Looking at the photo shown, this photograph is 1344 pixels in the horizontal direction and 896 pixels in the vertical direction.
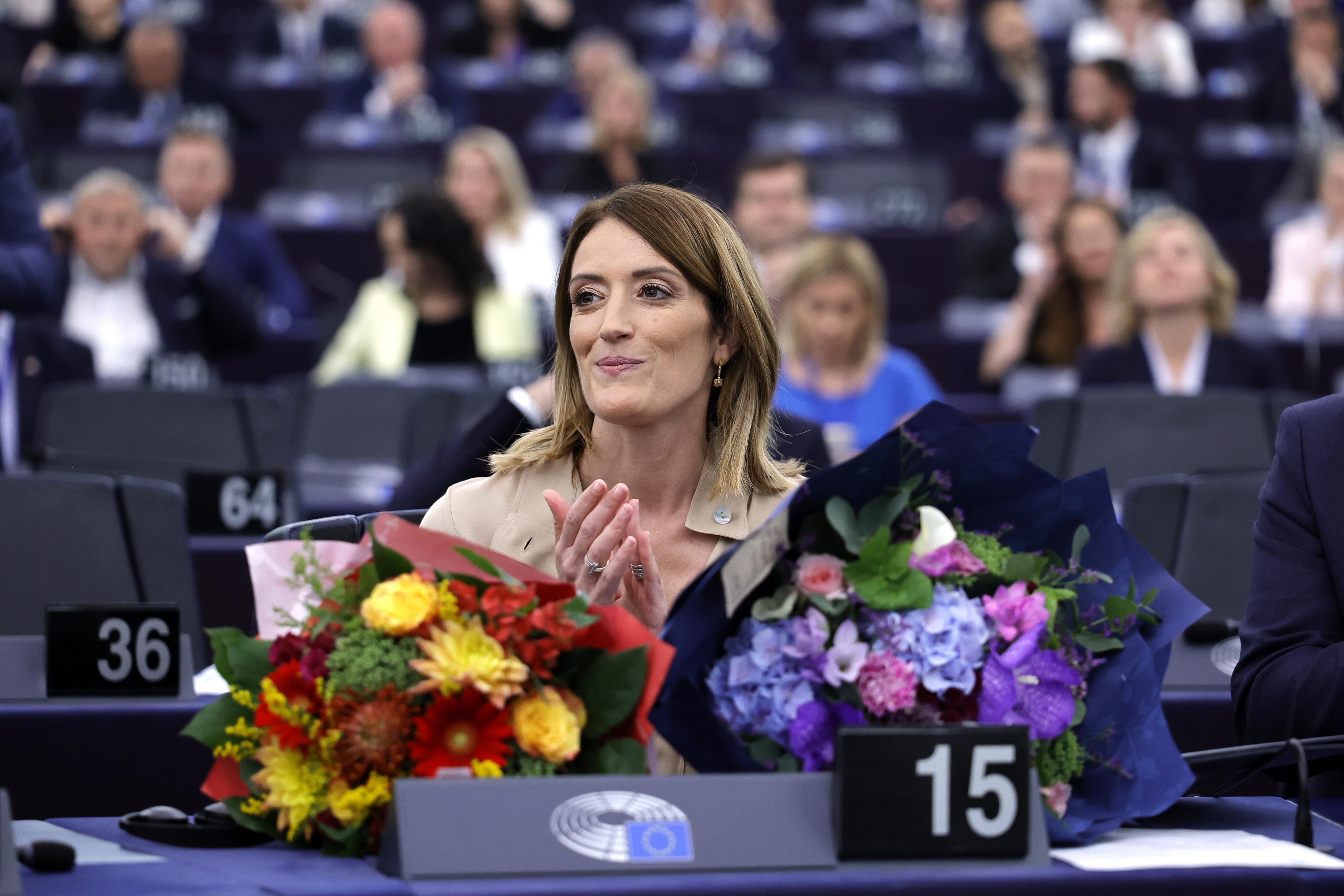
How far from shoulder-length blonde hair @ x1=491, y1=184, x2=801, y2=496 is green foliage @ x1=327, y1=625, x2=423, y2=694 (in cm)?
81

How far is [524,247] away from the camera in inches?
267

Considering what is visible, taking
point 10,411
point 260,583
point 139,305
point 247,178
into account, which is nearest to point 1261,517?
point 260,583

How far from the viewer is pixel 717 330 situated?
81.0 inches

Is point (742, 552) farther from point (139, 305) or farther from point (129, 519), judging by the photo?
point (139, 305)

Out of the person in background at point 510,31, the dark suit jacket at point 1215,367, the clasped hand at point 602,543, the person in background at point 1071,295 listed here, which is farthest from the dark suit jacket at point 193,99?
the clasped hand at point 602,543

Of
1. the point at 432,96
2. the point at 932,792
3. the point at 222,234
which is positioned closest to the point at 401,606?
the point at 932,792

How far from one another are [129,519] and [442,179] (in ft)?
15.4

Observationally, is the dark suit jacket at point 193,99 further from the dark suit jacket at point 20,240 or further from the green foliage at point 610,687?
the green foliage at point 610,687

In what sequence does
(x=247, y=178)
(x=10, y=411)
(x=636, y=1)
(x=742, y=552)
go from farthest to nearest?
(x=636, y=1) < (x=247, y=178) < (x=10, y=411) < (x=742, y=552)

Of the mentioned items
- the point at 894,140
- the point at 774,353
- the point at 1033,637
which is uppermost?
the point at 894,140

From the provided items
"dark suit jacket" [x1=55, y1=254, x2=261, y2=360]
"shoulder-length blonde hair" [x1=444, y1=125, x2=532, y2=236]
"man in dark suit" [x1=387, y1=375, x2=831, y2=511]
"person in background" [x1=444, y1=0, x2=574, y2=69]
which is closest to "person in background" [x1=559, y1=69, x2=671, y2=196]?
"shoulder-length blonde hair" [x1=444, y1=125, x2=532, y2=236]

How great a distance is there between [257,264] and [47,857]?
20.2 feet

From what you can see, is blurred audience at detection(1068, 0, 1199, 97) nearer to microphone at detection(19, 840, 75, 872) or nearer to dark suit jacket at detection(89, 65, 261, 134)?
dark suit jacket at detection(89, 65, 261, 134)

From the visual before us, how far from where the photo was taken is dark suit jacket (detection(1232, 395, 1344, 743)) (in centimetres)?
176
